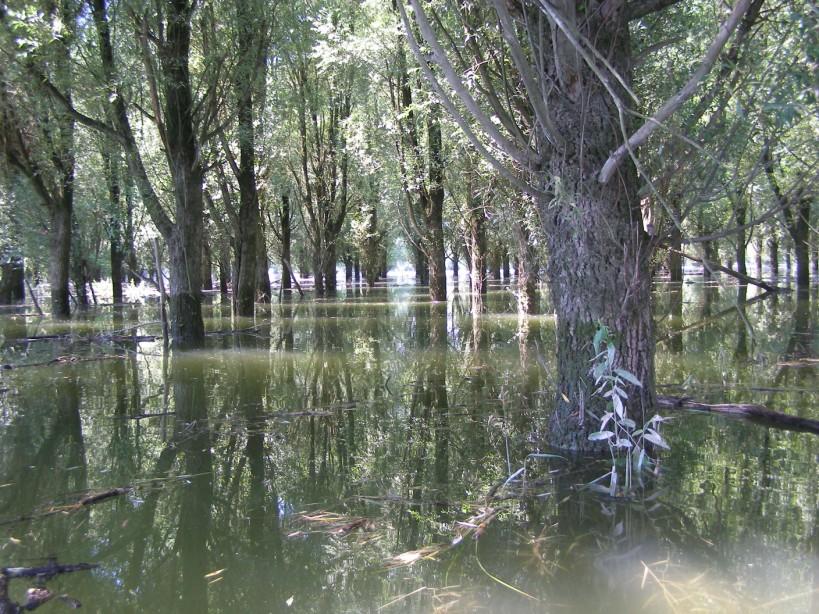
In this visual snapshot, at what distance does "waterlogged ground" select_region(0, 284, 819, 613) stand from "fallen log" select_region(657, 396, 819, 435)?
0.10m

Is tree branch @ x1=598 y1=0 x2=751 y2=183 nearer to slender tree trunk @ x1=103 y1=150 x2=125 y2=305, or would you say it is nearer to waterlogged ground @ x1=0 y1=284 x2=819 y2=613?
waterlogged ground @ x1=0 y1=284 x2=819 y2=613

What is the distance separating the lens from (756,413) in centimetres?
550

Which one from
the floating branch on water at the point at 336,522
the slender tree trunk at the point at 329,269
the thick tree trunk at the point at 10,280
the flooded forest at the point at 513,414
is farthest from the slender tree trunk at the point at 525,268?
the thick tree trunk at the point at 10,280

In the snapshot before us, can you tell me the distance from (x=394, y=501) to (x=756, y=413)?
3.53m

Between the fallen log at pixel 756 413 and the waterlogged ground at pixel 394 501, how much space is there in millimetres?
104

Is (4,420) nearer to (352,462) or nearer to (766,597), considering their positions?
(352,462)

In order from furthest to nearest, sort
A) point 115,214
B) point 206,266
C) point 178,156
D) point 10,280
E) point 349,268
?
point 349,268 < point 206,266 < point 10,280 < point 115,214 < point 178,156

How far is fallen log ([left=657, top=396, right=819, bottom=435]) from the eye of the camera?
528cm

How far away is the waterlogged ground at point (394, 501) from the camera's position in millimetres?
3072

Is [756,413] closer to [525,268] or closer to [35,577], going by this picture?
[35,577]

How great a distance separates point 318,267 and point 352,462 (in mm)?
27324

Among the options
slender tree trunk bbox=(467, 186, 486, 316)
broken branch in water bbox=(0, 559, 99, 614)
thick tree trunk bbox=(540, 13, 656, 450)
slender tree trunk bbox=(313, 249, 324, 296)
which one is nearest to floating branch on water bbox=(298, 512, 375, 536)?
broken branch in water bbox=(0, 559, 99, 614)

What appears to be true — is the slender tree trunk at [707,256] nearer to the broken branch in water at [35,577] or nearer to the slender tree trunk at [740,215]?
the slender tree trunk at [740,215]

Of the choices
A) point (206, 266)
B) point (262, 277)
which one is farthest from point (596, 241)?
point (206, 266)
